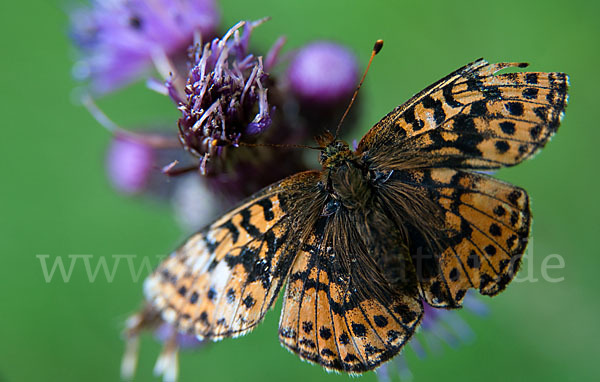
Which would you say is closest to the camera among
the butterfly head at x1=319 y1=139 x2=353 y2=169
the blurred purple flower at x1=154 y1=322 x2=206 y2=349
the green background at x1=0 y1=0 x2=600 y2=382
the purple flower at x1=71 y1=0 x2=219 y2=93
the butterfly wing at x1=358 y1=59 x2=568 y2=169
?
the butterfly wing at x1=358 y1=59 x2=568 y2=169

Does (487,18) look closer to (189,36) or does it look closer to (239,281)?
(189,36)

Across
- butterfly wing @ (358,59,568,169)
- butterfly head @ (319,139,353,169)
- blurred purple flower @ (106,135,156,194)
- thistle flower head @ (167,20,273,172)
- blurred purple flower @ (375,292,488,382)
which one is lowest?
blurred purple flower @ (375,292,488,382)

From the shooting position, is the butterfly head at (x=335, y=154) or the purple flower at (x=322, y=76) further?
the purple flower at (x=322, y=76)

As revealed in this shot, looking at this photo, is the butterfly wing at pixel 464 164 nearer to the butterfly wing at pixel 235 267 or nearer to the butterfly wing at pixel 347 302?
the butterfly wing at pixel 347 302

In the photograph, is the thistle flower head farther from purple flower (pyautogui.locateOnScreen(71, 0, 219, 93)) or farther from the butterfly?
purple flower (pyautogui.locateOnScreen(71, 0, 219, 93))

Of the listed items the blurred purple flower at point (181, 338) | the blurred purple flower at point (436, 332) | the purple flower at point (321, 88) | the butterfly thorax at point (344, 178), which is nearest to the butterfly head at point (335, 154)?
the butterfly thorax at point (344, 178)

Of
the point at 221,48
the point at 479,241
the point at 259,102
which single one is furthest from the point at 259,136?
the point at 479,241

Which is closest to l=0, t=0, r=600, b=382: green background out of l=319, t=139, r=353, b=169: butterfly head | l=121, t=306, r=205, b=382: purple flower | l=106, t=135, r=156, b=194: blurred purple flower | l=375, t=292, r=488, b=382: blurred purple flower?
l=106, t=135, r=156, b=194: blurred purple flower
